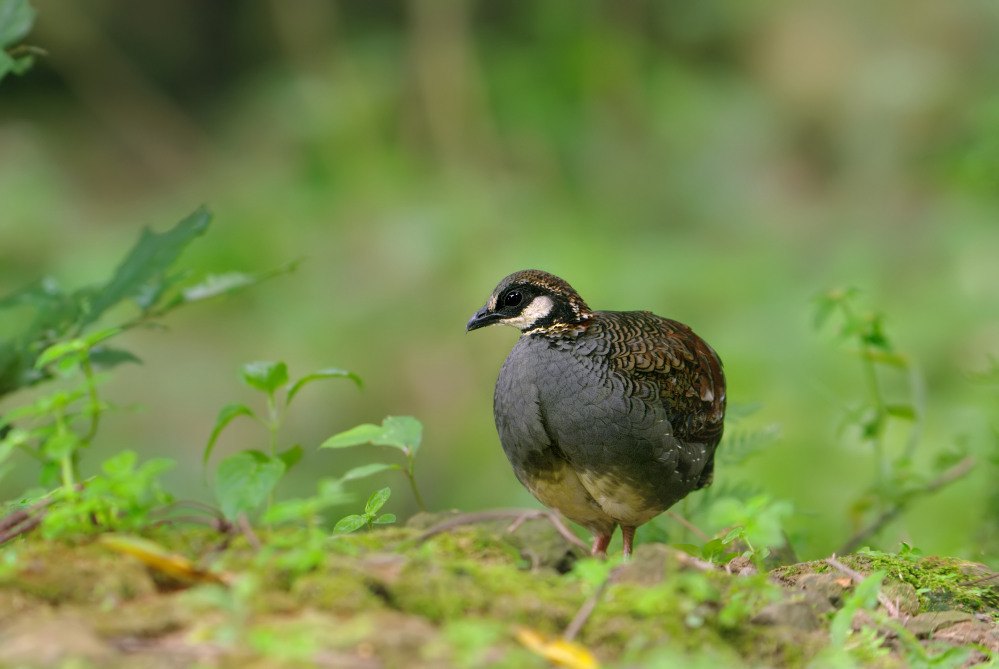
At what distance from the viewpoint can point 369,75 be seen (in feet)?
32.5

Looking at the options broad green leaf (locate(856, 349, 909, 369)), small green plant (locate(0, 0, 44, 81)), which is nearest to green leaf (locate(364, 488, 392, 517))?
small green plant (locate(0, 0, 44, 81))

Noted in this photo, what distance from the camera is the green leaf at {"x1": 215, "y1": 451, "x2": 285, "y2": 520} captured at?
2498 millimetres

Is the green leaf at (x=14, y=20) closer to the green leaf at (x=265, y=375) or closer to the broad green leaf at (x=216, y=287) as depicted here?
the broad green leaf at (x=216, y=287)

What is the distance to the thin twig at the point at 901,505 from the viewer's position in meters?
4.73

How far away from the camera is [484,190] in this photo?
9.18m

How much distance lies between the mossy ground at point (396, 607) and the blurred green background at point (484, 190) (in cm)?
397

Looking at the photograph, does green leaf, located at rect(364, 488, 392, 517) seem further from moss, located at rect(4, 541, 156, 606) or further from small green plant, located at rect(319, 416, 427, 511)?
moss, located at rect(4, 541, 156, 606)

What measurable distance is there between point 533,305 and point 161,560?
210cm

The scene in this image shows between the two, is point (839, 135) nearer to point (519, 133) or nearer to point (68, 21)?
point (519, 133)

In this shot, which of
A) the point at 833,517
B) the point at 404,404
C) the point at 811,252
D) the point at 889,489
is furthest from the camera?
the point at 811,252

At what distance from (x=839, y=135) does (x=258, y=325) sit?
5765mm

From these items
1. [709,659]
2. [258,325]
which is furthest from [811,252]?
[709,659]

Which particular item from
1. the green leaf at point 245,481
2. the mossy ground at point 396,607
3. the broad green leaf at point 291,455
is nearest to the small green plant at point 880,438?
the mossy ground at point 396,607

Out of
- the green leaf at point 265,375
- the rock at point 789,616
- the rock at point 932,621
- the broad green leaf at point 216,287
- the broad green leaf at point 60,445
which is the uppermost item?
the broad green leaf at point 216,287
